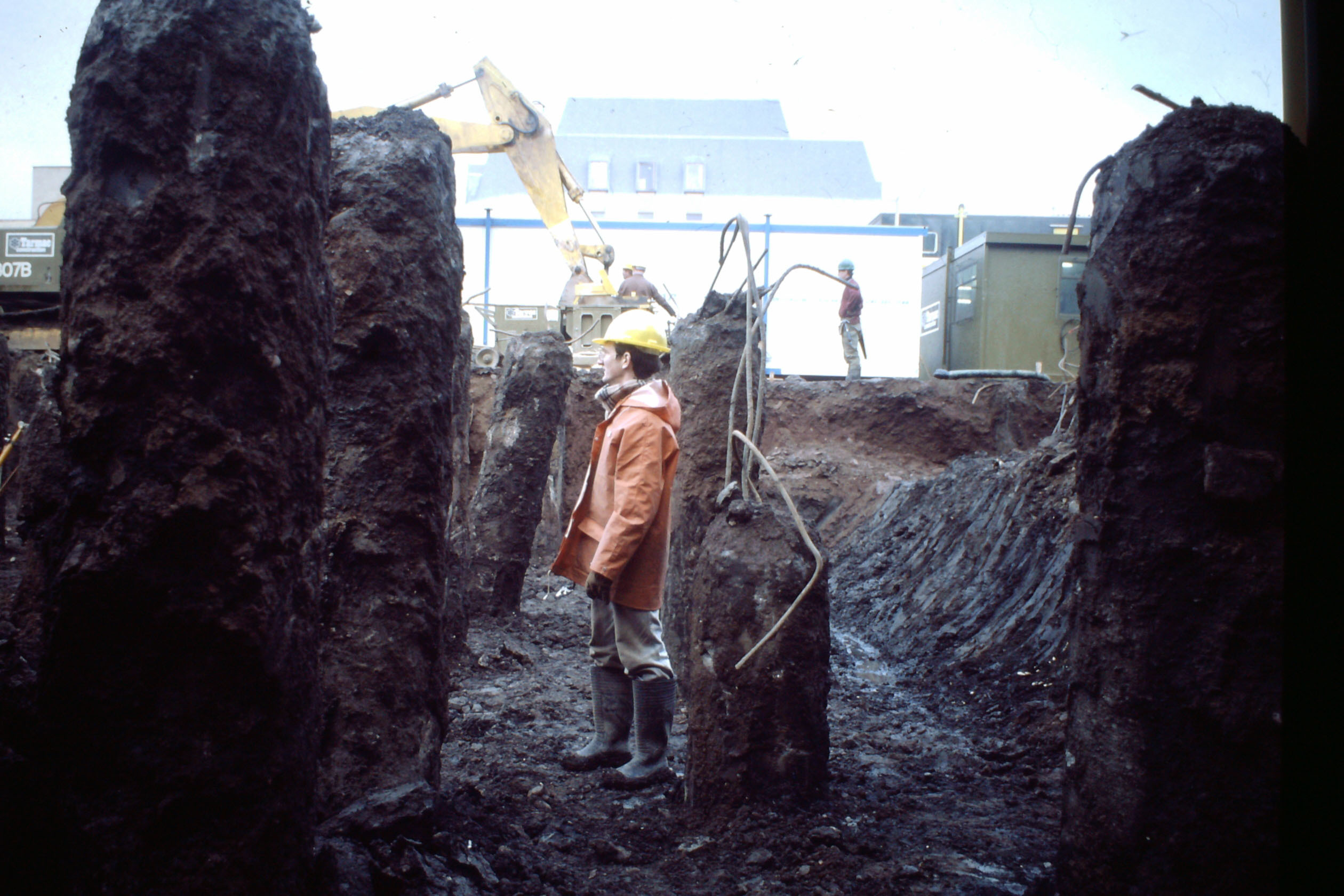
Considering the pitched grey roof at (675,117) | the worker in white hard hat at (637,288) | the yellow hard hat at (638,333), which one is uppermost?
the pitched grey roof at (675,117)

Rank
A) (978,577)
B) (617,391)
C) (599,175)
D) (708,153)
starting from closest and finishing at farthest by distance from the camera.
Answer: (617,391)
(978,577)
(708,153)
(599,175)

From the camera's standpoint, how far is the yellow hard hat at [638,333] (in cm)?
402

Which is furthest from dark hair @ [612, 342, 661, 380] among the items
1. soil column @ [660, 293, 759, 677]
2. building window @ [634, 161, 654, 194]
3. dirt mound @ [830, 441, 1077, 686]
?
building window @ [634, 161, 654, 194]

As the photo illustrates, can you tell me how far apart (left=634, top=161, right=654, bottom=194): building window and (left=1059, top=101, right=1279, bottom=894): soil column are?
19.1 meters

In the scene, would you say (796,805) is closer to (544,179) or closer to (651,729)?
(651,729)

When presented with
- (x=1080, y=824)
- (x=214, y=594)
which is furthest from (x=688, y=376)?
(x=214, y=594)

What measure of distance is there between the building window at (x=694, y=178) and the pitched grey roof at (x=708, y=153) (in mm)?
92

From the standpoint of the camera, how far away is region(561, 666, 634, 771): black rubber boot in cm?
407

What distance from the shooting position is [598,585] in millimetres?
3646

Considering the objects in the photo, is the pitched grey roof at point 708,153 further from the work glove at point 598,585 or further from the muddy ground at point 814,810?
the work glove at point 598,585

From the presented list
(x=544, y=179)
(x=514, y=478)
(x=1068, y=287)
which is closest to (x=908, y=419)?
(x=1068, y=287)

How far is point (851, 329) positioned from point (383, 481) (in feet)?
39.9

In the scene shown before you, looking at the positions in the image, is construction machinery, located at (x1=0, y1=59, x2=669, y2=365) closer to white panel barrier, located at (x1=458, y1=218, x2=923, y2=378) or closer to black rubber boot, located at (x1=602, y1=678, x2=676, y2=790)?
white panel barrier, located at (x1=458, y1=218, x2=923, y2=378)

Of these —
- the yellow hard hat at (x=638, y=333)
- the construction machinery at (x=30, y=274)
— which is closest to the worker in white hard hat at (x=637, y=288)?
the construction machinery at (x=30, y=274)
